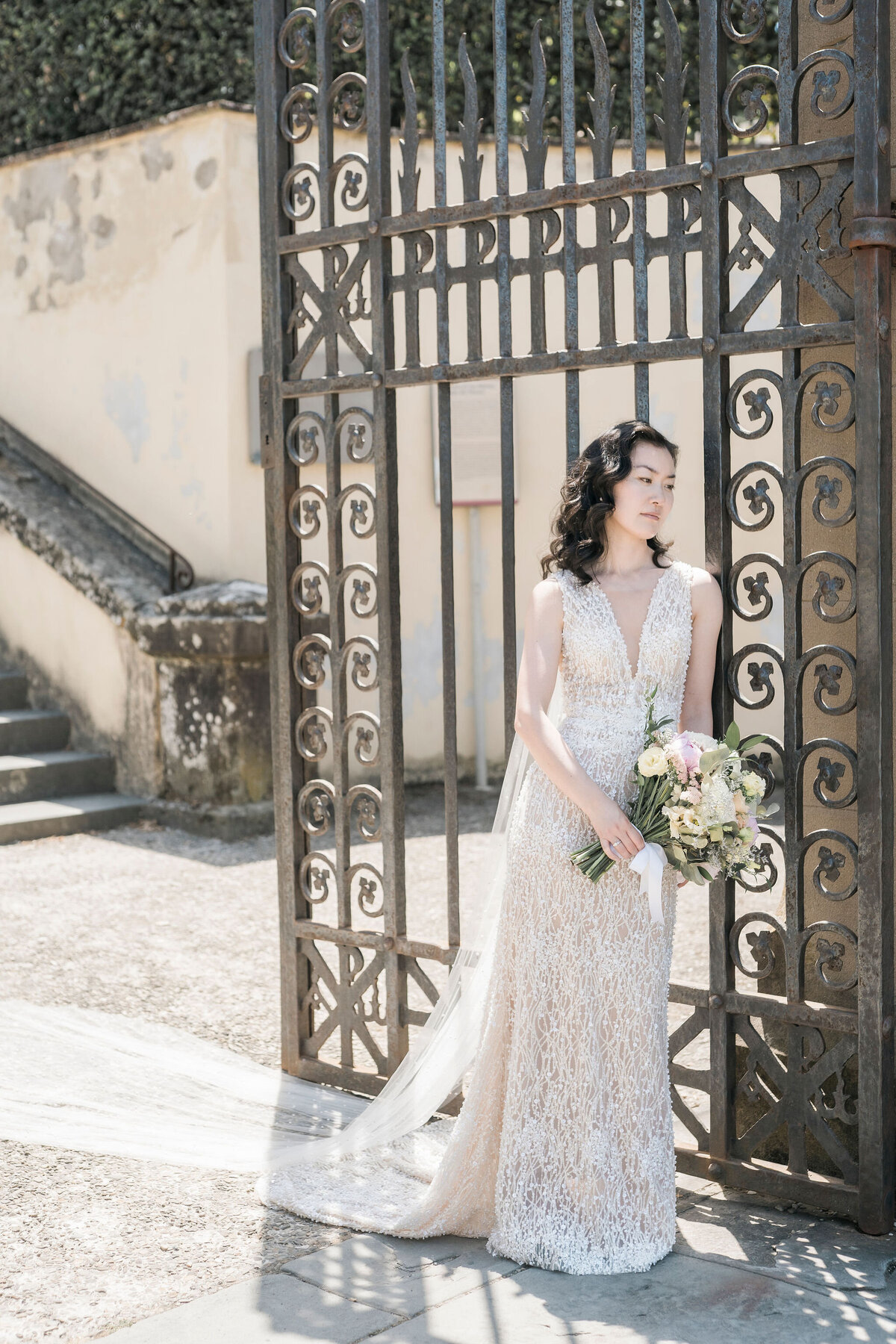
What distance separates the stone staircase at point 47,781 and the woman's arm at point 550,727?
4885 millimetres

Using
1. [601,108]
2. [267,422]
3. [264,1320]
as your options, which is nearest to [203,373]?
[267,422]

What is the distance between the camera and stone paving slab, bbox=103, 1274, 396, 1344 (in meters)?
3.01

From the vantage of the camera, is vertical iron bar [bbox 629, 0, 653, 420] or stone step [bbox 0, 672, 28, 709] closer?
vertical iron bar [bbox 629, 0, 653, 420]

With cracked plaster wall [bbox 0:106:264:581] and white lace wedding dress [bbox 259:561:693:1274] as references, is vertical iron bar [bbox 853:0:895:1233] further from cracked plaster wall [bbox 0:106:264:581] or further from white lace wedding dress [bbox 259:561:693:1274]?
cracked plaster wall [bbox 0:106:264:581]

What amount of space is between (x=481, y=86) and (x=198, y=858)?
6910mm

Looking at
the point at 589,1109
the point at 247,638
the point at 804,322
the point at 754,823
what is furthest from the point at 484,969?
the point at 247,638

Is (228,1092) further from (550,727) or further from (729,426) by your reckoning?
(729,426)

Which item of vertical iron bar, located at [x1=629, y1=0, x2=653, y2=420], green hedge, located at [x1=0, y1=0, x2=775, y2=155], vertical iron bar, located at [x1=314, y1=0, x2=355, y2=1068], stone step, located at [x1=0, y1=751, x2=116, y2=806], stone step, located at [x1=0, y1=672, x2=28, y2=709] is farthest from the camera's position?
green hedge, located at [x1=0, y1=0, x2=775, y2=155]

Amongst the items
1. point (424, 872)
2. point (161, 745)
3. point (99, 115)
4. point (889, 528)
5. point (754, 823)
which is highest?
point (99, 115)

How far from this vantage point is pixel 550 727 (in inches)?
138

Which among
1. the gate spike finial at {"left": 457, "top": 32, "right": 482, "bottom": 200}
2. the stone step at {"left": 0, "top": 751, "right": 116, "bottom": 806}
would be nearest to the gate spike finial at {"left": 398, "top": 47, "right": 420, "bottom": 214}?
the gate spike finial at {"left": 457, "top": 32, "right": 482, "bottom": 200}

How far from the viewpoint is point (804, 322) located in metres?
3.77

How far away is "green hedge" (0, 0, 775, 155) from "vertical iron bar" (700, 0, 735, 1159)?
7566 mm

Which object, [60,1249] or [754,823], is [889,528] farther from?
[60,1249]
